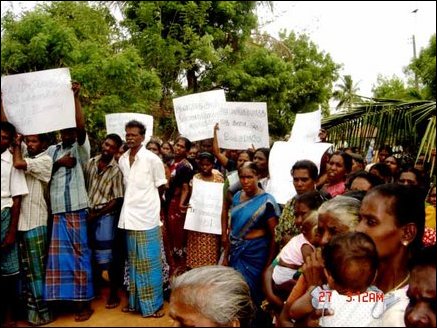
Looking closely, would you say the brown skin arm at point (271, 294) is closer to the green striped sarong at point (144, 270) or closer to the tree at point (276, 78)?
the green striped sarong at point (144, 270)

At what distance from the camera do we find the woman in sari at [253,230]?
343 cm

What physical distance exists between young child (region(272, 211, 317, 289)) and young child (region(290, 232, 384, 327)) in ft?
2.01

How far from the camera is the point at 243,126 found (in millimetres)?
4848

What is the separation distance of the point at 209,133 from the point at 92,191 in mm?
1351

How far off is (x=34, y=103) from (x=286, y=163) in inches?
80.1

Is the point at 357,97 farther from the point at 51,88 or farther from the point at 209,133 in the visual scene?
the point at 51,88

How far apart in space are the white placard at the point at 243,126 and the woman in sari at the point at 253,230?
1337 mm

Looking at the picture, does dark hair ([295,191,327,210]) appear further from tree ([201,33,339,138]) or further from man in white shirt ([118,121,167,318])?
tree ([201,33,339,138])

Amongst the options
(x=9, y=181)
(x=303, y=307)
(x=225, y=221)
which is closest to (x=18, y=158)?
(x=9, y=181)

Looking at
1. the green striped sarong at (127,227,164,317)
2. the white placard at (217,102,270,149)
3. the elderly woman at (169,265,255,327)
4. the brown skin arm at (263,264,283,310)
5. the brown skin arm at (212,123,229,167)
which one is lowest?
the green striped sarong at (127,227,164,317)

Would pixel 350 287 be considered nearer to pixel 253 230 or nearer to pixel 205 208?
pixel 253 230

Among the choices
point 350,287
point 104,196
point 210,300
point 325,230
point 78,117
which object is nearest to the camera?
point 210,300

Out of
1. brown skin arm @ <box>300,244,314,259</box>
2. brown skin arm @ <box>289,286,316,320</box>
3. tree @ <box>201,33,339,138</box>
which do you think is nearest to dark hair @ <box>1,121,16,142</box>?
brown skin arm @ <box>300,244,314,259</box>

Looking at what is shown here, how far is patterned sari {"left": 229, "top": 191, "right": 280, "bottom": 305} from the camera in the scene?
3.43 metres
